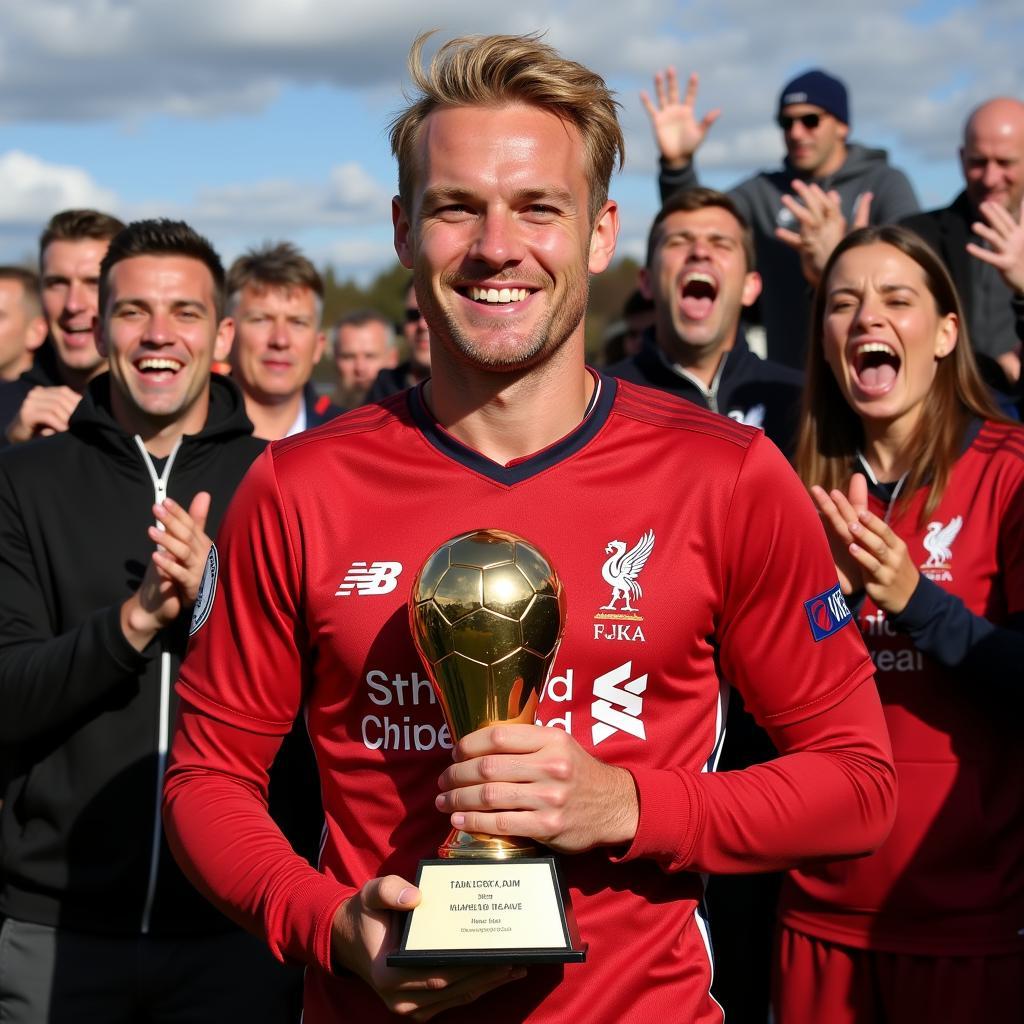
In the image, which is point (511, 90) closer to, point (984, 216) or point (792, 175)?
point (984, 216)

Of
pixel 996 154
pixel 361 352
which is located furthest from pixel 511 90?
pixel 361 352

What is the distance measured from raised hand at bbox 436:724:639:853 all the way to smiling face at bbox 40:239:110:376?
415cm

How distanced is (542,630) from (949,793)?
2.05 metres

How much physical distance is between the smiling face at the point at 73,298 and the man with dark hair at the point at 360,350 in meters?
7.36

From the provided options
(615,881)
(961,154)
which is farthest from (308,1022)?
(961,154)

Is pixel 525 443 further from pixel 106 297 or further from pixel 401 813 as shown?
pixel 106 297

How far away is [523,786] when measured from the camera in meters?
2.14

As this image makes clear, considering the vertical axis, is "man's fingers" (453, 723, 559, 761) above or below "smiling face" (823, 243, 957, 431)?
below

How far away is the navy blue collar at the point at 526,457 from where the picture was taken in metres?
2.58

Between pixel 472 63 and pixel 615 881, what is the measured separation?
4.84ft

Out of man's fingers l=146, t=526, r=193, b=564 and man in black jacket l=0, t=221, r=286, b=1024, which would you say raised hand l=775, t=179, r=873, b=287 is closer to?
man in black jacket l=0, t=221, r=286, b=1024

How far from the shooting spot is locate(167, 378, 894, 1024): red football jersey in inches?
94.9

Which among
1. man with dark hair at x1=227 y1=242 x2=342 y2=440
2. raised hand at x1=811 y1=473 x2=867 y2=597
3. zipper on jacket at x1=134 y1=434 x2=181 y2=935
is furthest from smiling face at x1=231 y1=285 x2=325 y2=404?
raised hand at x1=811 y1=473 x2=867 y2=597

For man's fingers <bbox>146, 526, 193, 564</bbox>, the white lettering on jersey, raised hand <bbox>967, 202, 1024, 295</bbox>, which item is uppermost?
raised hand <bbox>967, 202, 1024, 295</bbox>
